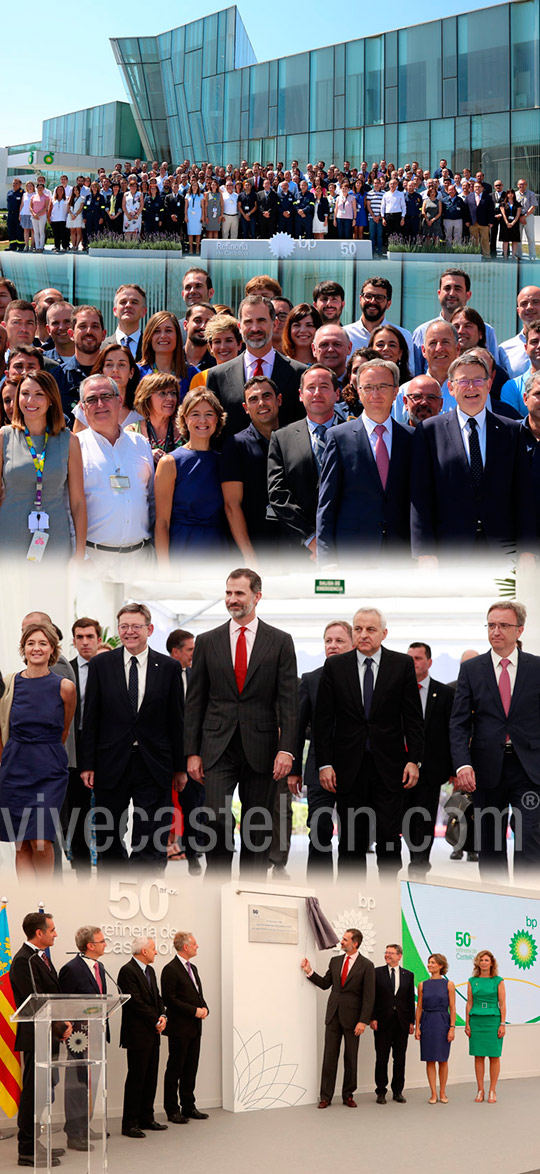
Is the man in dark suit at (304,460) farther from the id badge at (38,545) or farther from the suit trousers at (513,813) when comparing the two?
the suit trousers at (513,813)

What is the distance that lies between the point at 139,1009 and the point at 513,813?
7.42 feet

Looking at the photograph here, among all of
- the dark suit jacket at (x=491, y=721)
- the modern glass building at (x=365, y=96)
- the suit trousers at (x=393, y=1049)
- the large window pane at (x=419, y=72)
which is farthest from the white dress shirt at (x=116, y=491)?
the large window pane at (x=419, y=72)

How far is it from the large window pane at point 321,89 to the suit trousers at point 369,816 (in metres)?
32.6

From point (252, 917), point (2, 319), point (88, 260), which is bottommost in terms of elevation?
point (252, 917)

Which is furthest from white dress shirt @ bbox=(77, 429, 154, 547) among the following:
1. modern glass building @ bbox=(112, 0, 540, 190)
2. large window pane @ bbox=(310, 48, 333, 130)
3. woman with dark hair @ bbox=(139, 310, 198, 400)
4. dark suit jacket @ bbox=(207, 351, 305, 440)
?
large window pane @ bbox=(310, 48, 333, 130)

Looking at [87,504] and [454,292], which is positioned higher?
[454,292]

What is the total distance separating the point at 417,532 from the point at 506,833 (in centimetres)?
162

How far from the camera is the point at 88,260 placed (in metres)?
14.8

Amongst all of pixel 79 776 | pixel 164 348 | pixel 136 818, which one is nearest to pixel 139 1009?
pixel 136 818

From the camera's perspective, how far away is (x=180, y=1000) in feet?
23.5

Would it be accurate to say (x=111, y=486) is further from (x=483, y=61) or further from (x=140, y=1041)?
(x=483, y=61)

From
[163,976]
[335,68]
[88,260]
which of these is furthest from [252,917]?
[335,68]

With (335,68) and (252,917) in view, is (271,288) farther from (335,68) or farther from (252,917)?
(335,68)

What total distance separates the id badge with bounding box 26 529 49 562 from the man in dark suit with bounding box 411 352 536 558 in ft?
6.03
